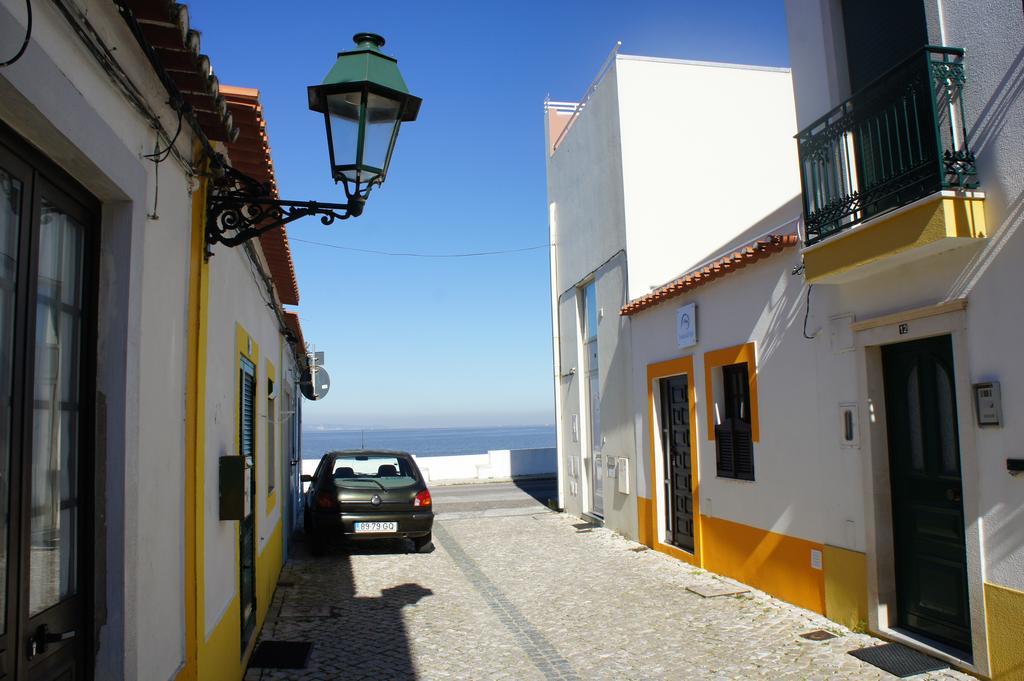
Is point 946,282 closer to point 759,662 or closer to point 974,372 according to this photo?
point 974,372

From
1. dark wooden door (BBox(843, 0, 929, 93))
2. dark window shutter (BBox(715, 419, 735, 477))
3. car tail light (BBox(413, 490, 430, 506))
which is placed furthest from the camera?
car tail light (BBox(413, 490, 430, 506))

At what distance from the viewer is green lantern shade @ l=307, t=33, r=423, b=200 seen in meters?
4.01

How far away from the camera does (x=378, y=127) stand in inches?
165

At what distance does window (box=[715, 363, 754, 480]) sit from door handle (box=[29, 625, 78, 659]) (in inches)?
290

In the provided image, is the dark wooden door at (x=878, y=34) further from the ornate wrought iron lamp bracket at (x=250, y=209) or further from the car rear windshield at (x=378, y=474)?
the car rear windshield at (x=378, y=474)

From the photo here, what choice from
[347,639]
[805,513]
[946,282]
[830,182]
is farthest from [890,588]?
A: [347,639]

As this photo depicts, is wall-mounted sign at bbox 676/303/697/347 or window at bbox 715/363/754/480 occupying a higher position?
wall-mounted sign at bbox 676/303/697/347

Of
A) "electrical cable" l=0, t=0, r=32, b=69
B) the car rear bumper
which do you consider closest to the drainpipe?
the car rear bumper

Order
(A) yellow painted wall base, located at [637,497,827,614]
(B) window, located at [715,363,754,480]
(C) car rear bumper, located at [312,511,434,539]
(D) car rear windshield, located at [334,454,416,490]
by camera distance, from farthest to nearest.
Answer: (D) car rear windshield, located at [334,454,416,490] → (C) car rear bumper, located at [312,511,434,539] → (B) window, located at [715,363,754,480] → (A) yellow painted wall base, located at [637,497,827,614]

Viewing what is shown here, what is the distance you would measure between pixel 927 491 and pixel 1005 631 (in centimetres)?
125

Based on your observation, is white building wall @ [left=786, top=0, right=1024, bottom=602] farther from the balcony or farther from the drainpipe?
the drainpipe

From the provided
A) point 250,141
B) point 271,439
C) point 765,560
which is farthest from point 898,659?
point 271,439

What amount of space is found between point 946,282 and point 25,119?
5695mm

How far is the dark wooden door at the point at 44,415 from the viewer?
231cm
